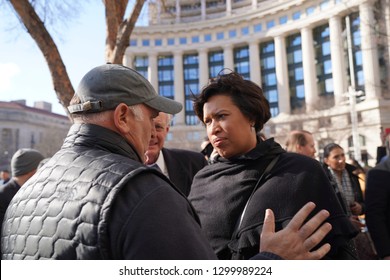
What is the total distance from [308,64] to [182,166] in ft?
201

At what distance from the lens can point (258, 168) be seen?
2449 mm

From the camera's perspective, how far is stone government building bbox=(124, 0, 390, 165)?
48.3 m

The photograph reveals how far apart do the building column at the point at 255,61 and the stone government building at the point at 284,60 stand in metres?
0.19

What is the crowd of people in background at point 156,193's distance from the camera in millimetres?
1194

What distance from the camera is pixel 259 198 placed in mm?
2248

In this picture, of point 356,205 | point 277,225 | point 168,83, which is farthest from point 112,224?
point 168,83

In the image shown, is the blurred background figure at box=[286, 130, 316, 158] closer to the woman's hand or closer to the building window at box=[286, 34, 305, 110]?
the woman's hand

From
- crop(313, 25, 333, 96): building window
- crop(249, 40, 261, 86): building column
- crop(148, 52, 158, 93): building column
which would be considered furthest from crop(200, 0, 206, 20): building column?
crop(313, 25, 333, 96): building window

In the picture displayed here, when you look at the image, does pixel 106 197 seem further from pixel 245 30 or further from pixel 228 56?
pixel 245 30

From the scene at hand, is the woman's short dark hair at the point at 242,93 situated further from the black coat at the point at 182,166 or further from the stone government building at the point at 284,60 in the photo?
the stone government building at the point at 284,60

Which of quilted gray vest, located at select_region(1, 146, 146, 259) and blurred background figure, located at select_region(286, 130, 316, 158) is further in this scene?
blurred background figure, located at select_region(286, 130, 316, 158)

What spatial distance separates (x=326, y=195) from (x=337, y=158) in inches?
128

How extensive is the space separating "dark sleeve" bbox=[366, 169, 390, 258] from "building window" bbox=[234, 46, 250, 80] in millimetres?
69408
